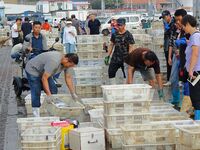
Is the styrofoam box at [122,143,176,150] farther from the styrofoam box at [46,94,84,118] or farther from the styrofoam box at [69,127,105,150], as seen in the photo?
the styrofoam box at [46,94,84,118]

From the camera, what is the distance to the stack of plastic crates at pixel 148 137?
25.5 ft

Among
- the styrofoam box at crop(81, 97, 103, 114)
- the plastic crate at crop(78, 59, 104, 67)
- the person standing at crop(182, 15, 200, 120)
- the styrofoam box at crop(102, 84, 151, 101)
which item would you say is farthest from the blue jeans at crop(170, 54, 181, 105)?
the plastic crate at crop(78, 59, 104, 67)

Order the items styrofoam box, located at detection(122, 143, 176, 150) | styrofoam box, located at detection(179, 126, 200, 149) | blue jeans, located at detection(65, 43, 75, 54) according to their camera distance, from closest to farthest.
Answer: styrofoam box, located at detection(179, 126, 200, 149) < styrofoam box, located at detection(122, 143, 176, 150) < blue jeans, located at detection(65, 43, 75, 54)

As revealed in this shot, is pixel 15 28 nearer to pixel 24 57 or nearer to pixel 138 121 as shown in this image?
pixel 24 57

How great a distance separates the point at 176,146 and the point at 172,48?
4558mm

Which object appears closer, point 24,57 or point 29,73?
point 29,73

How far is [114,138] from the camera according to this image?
826cm

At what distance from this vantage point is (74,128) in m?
8.46

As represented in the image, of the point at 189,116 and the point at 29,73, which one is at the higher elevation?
the point at 29,73

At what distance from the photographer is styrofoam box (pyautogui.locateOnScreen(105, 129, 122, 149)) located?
826 centimetres

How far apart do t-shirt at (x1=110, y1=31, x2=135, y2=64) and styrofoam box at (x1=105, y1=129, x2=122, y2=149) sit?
4.55m

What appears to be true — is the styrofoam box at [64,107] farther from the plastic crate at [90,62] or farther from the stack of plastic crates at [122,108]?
the plastic crate at [90,62]

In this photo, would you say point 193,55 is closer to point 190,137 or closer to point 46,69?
point 190,137

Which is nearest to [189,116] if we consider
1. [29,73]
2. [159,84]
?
[159,84]
